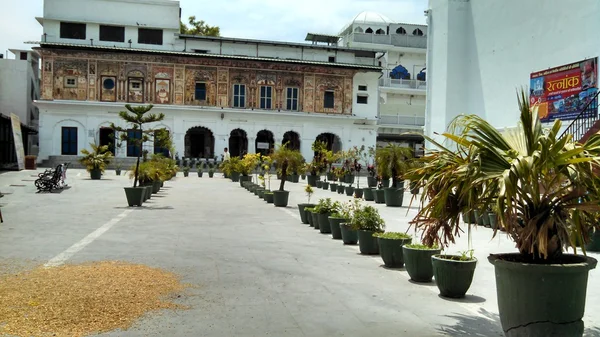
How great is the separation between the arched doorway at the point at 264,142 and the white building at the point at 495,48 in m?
25.4

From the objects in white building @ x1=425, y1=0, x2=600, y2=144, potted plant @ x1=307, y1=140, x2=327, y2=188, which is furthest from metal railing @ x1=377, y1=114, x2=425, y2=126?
white building @ x1=425, y1=0, x2=600, y2=144

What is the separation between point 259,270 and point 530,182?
4829 mm

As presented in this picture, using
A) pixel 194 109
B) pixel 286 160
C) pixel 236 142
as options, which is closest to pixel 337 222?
pixel 286 160

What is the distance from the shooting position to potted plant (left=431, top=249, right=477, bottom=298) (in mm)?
7284

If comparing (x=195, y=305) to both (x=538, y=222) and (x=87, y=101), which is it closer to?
(x=538, y=222)

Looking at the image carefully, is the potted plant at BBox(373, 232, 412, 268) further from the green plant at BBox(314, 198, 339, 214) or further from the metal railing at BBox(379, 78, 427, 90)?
the metal railing at BBox(379, 78, 427, 90)

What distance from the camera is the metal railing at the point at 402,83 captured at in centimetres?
6150

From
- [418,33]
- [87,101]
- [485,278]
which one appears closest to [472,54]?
[485,278]

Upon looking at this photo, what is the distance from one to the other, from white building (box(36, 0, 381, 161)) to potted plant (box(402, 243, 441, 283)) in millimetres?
45950

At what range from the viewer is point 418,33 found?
6675cm

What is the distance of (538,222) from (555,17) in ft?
71.1

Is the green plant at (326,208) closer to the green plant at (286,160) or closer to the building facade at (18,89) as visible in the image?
the green plant at (286,160)

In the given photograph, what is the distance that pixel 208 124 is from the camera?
176 ft

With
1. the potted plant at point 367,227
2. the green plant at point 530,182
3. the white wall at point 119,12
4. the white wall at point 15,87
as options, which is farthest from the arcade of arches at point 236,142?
the green plant at point 530,182
